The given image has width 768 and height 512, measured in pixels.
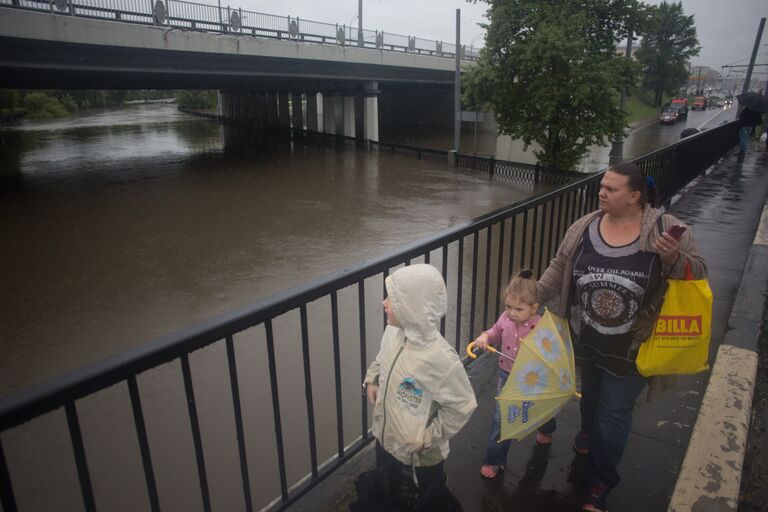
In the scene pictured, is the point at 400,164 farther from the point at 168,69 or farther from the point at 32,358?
the point at 32,358

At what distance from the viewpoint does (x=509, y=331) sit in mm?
2611

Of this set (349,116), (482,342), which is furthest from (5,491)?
(349,116)

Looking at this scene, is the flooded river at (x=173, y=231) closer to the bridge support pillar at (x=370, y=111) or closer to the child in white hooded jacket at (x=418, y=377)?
the child in white hooded jacket at (x=418, y=377)

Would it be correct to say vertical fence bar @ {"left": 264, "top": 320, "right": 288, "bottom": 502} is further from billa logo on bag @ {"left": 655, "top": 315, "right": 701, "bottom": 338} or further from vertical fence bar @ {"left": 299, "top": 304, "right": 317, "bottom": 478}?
billa logo on bag @ {"left": 655, "top": 315, "right": 701, "bottom": 338}

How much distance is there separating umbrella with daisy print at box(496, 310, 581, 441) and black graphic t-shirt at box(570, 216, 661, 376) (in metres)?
0.17

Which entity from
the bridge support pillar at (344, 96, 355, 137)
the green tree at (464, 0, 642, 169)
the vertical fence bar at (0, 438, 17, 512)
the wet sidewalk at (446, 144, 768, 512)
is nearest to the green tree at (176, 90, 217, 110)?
the bridge support pillar at (344, 96, 355, 137)

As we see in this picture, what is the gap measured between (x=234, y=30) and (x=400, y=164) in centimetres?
912

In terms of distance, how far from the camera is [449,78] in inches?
1345

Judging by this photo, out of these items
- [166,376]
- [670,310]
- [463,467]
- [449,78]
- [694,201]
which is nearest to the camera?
[670,310]

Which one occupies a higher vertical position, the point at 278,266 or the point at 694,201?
the point at 694,201

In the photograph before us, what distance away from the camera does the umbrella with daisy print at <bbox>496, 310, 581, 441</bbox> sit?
237 cm

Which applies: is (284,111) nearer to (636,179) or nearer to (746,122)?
(746,122)

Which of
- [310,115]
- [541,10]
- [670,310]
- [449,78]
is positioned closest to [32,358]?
[670,310]

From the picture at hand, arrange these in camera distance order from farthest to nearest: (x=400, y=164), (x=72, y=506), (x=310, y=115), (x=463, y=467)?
(x=310, y=115)
(x=400, y=164)
(x=72, y=506)
(x=463, y=467)
